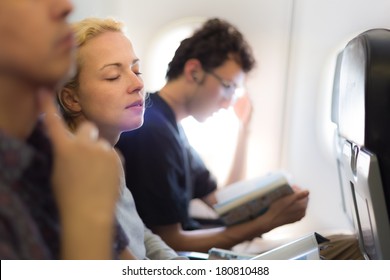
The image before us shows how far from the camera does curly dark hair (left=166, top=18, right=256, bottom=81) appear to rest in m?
1.29

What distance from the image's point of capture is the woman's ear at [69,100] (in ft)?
2.69

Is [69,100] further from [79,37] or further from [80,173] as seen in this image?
[80,173]

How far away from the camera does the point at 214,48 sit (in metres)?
1.34

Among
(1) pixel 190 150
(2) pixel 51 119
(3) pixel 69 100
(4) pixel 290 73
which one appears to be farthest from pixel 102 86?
(4) pixel 290 73

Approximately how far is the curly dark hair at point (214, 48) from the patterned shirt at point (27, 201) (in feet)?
2.39

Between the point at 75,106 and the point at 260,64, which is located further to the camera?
the point at 260,64

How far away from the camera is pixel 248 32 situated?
1328 millimetres

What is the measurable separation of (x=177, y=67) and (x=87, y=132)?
2.45 ft

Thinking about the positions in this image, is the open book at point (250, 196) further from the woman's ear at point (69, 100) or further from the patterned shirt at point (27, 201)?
the patterned shirt at point (27, 201)

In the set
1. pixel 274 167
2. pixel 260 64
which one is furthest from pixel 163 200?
pixel 260 64

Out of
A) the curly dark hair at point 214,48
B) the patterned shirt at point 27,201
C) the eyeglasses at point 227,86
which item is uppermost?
the curly dark hair at point 214,48

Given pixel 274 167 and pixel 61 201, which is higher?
pixel 61 201

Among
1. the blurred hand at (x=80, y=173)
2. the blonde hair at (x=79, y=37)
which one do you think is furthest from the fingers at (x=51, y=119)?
the blonde hair at (x=79, y=37)
